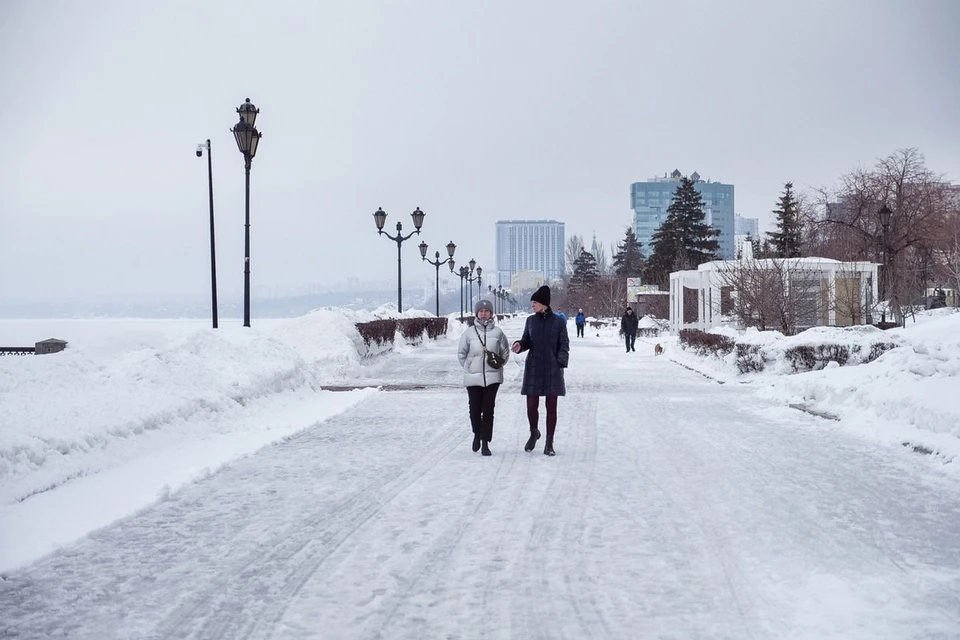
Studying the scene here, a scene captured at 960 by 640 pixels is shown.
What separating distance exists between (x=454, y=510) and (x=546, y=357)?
3.02 meters

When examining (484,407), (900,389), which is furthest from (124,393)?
(900,389)

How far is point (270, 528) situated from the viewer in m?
6.34

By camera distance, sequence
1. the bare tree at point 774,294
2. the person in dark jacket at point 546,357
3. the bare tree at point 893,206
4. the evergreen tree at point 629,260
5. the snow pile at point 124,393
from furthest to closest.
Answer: the evergreen tree at point 629,260 < the bare tree at point 893,206 < the bare tree at point 774,294 < the person in dark jacket at point 546,357 < the snow pile at point 124,393

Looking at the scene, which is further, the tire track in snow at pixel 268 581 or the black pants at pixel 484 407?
the black pants at pixel 484 407

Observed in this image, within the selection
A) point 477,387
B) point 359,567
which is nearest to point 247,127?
point 477,387

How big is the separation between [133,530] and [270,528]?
951mm

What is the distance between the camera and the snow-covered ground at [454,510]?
4508 mm

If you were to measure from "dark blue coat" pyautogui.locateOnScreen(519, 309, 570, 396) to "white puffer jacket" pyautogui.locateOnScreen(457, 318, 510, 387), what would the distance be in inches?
10.4

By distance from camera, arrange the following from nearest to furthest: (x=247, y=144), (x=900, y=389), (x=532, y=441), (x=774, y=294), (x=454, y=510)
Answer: (x=454, y=510) < (x=532, y=441) < (x=900, y=389) < (x=247, y=144) < (x=774, y=294)

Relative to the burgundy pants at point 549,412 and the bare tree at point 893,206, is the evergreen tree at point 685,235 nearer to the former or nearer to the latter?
the bare tree at point 893,206

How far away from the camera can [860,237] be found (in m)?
58.4

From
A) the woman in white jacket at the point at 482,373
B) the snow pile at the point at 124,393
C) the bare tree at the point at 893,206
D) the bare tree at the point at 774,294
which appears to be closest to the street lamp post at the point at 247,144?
the snow pile at the point at 124,393

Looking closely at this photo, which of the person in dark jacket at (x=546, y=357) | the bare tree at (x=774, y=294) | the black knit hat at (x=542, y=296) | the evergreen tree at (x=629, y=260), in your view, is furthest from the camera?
the evergreen tree at (x=629, y=260)

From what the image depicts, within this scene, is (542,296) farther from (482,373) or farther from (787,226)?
(787,226)
